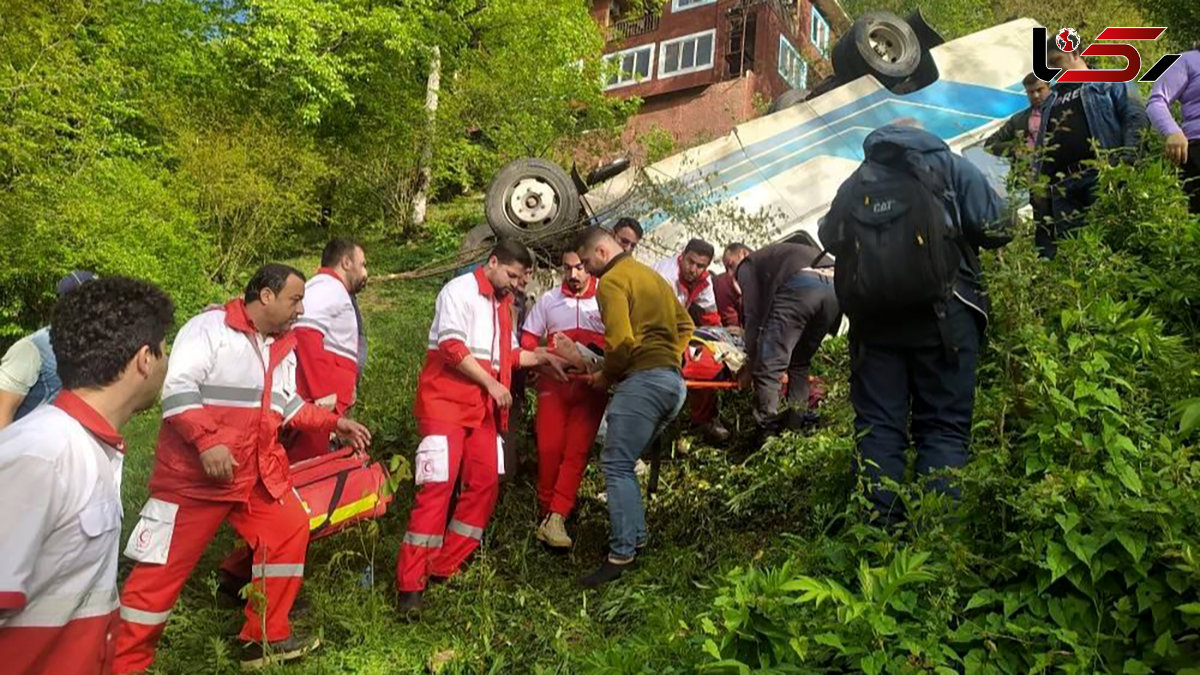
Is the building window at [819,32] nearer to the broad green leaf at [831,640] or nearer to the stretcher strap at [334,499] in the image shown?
the stretcher strap at [334,499]

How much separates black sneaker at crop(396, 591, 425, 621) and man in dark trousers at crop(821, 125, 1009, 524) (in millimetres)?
2280

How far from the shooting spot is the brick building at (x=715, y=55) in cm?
2366

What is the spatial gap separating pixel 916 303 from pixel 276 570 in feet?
9.36

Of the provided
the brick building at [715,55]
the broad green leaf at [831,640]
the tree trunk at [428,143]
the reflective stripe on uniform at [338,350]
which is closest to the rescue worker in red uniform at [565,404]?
the reflective stripe on uniform at [338,350]

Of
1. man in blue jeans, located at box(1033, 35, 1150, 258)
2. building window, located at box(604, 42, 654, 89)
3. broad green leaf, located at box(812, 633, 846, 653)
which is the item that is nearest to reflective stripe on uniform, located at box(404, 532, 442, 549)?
broad green leaf, located at box(812, 633, 846, 653)

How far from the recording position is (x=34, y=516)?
1779 mm

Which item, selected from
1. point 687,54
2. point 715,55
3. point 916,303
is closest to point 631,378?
point 916,303

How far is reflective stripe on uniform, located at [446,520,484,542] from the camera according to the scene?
14.0ft

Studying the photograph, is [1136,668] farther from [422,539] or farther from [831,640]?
[422,539]

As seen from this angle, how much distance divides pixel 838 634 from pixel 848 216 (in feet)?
5.72

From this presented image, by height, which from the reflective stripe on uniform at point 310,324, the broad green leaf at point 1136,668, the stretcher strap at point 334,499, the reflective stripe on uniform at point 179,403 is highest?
the reflective stripe on uniform at point 310,324

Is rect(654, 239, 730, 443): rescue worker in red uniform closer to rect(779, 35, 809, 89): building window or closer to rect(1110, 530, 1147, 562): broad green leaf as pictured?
rect(1110, 530, 1147, 562): broad green leaf

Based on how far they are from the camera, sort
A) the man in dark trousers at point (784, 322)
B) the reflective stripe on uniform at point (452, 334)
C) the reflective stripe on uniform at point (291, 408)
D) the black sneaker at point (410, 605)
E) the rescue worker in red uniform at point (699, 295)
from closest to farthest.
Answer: the reflective stripe on uniform at point (291, 408) → the black sneaker at point (410, 605) → the reflective stripe on uniform at point (452, 334) → the man in dark trousers at point (784, 322) → the rescue worker in red uniform at point (699, 295)

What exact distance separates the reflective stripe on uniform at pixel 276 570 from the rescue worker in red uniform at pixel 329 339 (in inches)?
49.2
